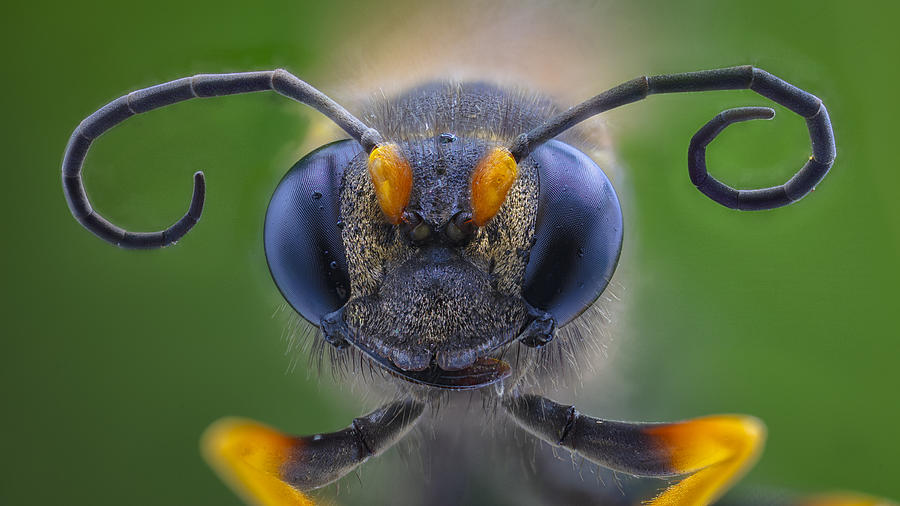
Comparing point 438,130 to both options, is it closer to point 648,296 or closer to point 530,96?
point 530,96

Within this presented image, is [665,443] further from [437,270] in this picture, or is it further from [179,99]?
[179,99]

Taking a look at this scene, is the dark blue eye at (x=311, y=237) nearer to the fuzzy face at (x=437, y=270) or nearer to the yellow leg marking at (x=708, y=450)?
the fuzzy face at (x=437, y=270)

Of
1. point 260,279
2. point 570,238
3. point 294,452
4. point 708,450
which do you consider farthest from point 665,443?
point 260,279

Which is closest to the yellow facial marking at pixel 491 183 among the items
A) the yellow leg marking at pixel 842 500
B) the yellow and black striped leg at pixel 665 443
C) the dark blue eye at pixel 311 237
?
the dark blue eye at pixel 311 237

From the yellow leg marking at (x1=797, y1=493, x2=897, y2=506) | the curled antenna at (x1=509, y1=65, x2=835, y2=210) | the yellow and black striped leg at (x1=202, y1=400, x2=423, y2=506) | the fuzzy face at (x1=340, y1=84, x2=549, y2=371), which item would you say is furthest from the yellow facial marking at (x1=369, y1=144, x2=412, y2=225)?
the yellow leg marking at (x1=797, y1=493, x2=897, y2=506)


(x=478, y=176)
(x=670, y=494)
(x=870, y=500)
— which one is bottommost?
(x=870, y=500)

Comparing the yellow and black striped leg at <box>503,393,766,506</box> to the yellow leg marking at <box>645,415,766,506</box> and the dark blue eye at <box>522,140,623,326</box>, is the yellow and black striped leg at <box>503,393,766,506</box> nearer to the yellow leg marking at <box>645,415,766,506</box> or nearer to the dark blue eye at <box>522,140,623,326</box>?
the yellow leg marking at <box>645,415,766,506</box>

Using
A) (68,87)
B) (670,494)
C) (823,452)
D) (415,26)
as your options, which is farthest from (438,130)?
(823,452)
